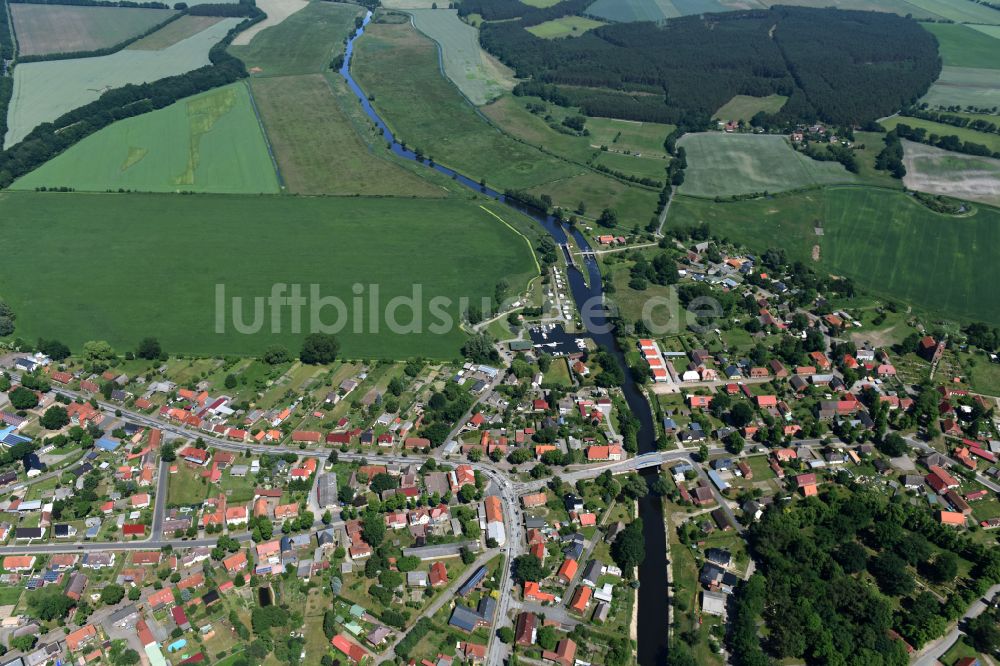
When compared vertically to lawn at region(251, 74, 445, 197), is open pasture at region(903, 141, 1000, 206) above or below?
below

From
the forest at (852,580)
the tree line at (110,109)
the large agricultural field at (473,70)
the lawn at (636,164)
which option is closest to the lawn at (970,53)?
the lawn at (636,164)

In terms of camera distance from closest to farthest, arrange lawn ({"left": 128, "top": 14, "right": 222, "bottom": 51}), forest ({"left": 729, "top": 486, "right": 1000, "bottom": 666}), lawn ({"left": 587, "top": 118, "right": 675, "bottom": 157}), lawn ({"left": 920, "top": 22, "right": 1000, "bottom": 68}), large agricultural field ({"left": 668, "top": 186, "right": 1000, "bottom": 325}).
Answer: forest ({"left": 729, "top": 486, "right": 1000, "bottom": 666}) < large agricultural field ({"left": 668, "top": 186, "right": 1000, "bottom": 325}) < lawn ({"left": 587, "top": 118, "right": 675, "bottom": 157}) < lawn ({"left": 128, "top": 14, "right": 222, "bottom": 51}) < lawn ({"left": 920, "top": 22, "right": 1000, "bottom": 68})

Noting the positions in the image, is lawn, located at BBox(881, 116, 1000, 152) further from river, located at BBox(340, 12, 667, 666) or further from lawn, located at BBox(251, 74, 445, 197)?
lawn, located at BBox(251, 74, 445, 197)

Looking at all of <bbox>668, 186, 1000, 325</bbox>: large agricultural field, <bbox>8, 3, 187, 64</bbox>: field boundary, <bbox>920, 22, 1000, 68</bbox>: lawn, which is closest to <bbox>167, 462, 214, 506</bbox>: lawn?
<bbox>668, 186, 1000, 325</bbox>: large agricultural field

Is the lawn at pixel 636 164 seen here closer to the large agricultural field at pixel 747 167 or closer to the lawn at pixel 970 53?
the large agricultural field at pixel 747 167

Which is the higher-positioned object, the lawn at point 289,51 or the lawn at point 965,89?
the lawn at point 289,51

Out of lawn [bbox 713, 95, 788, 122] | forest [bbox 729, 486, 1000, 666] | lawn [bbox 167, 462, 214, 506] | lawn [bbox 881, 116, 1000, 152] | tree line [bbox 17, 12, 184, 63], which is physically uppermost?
tree line [bbox 17, 12, 184, 63]

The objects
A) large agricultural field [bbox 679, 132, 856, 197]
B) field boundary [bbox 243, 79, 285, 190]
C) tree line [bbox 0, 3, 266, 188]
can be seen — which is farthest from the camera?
large agricultural field [bbox 679, 132, 856, 197]
